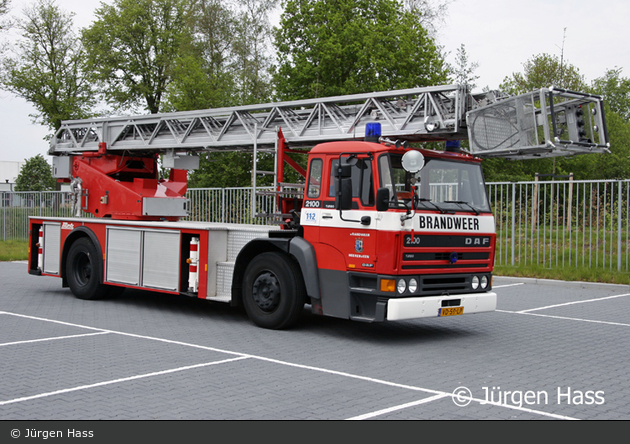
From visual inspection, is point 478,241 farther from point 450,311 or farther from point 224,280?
point 224,280

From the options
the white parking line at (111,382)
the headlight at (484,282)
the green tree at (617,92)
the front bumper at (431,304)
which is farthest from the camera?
the green tree at (617,92)

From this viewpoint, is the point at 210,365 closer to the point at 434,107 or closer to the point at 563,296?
the point at 434,107

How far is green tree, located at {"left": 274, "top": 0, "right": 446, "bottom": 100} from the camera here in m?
29.8

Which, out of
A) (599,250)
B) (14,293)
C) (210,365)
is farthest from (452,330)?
(14,293)

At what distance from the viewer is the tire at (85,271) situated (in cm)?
1230

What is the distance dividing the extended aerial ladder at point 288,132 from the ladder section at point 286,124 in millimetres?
17

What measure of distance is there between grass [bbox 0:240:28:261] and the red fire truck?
41.7 feet

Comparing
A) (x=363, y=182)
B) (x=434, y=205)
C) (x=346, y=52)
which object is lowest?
(x=434, y=205)

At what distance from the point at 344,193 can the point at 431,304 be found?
70.2 inches

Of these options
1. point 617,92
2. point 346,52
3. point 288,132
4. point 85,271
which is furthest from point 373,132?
point 617,92

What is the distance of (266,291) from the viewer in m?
9.41

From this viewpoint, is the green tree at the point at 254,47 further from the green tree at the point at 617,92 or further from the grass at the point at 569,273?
the green tree at the point at 617,92

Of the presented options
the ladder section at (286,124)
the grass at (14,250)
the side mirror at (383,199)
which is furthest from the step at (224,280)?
the grass at (14,250)
